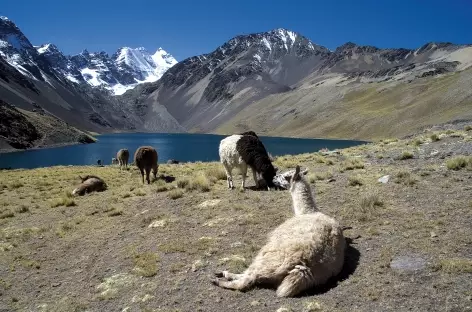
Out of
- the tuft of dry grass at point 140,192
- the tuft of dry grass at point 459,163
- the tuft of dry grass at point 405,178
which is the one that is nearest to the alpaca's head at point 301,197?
the tuft of dry grass at point 405,178

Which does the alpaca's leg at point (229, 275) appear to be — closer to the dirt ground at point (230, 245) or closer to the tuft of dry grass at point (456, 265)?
the dirt ground at point (230, 245)

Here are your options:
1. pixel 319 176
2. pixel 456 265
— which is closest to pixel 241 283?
pixel 456 265

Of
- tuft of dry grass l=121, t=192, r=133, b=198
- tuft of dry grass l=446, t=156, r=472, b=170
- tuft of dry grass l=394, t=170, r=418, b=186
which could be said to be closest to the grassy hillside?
tuft of dry grass l=446, t=156, r=472, b=170

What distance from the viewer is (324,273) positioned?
613 centimetres

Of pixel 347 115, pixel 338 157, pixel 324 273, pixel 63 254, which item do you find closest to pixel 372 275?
pixel 324 273

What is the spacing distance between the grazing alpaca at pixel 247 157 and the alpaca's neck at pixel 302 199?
4.59 meters

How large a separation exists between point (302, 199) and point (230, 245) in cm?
194

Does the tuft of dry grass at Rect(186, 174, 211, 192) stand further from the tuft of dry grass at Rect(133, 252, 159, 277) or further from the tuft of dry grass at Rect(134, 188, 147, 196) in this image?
the tuft of dry grass at Rect(133, 252, 159, 277)

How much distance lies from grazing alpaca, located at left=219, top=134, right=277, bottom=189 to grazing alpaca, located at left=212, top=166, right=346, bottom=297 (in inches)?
260

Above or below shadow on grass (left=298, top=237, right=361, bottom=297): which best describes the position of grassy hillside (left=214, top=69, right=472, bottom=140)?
above

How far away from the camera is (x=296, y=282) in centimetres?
586

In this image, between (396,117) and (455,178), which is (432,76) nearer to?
(396,117)

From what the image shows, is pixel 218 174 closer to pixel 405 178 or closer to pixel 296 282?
pixel 405 178

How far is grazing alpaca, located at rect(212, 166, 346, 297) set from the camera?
19.4 feet
